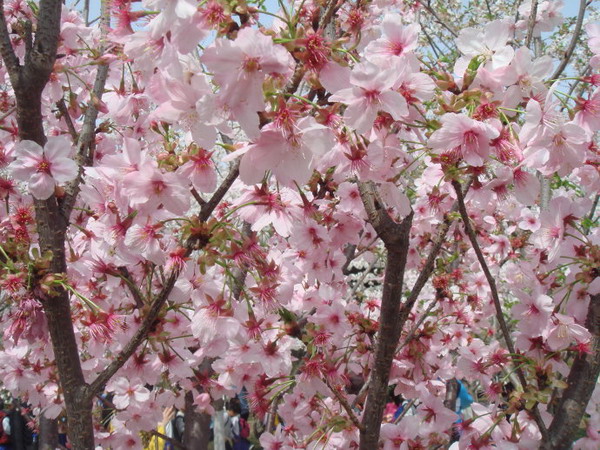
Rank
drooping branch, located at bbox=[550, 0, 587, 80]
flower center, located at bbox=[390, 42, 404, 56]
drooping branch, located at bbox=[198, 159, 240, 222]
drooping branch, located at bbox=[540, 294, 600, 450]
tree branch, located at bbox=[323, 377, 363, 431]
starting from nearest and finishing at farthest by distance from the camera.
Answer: flower center, located at bbox=[390, 42, 404, 56]
drooping branch, located at bbox=[198, 159, 240, 222]
tree branch, located at bbox=[323, 377, 363, 431]
drooping branch, located at bbox=[540, 294, 600, 450]
drooping branch, located at bbox=[550, 0, 587, 80]

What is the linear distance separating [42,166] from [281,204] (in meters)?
0.82

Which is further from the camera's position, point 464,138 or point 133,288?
point 133,288

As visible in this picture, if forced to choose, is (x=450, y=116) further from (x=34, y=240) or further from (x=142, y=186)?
(x=34, y=240)

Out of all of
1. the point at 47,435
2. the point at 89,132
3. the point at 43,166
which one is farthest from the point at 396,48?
the point at 47,435

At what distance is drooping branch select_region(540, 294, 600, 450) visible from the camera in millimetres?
2324

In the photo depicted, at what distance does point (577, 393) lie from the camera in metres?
2.37

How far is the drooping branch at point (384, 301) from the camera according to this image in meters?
1.88

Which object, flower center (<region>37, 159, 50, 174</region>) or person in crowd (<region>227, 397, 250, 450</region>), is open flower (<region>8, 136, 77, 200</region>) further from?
person in crowd (<region>227, 397, 250, 450</region>)

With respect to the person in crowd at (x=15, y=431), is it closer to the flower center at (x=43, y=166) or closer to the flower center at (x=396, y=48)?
the flower center at (x=43, y=166)

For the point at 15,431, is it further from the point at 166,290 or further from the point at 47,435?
the point at 166,290

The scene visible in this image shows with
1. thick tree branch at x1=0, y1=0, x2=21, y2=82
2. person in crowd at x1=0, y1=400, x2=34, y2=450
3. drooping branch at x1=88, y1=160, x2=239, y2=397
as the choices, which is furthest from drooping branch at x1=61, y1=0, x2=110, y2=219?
person in crowd at x1=0, y1=400, x2=34, y2=450

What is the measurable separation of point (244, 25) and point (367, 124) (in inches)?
14.3

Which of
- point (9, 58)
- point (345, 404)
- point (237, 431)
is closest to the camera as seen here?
point (9, 58)

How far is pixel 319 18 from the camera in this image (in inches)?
66.8
